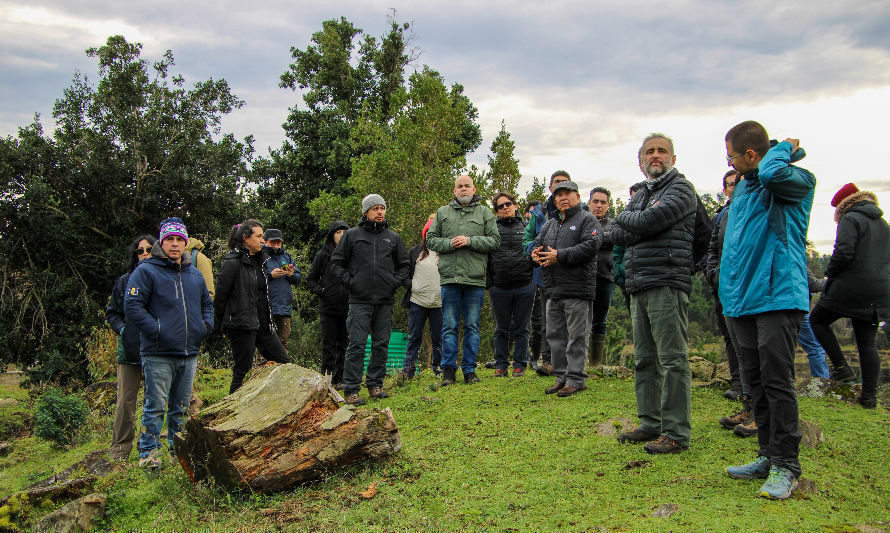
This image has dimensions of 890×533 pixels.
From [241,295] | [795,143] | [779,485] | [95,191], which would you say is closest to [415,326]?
[241,295]

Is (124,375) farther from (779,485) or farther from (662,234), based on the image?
(779,485)

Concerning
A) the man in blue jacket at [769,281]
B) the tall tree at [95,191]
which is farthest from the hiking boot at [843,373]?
the tall tree at [95,191]

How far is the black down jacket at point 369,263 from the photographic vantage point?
7203 mm

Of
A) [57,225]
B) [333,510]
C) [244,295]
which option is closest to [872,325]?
[333,510]

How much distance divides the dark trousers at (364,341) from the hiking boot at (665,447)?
3.55 metres

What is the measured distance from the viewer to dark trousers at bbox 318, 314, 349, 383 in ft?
28.8

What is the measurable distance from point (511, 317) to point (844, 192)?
4.32m

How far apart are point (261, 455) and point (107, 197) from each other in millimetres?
19418

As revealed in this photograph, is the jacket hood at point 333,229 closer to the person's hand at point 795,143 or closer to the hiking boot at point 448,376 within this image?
the hiking boot at point 448,376

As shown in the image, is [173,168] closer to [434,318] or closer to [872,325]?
[434,318]

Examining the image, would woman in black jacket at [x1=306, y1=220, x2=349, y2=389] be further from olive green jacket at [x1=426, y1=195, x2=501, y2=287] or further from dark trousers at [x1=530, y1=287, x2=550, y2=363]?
dark trousers at [x1=530, y1=287, x2=550, y2=363]

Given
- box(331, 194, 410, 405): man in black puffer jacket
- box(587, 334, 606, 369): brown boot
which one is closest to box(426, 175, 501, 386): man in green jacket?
box(331, 194, 410, 405): man in black puffer jacket

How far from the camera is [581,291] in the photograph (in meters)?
6.55

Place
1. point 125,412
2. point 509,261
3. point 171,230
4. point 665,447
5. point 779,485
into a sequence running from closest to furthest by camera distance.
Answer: point 779,485
point 665,447
point 171,230
point 125,412
point 509,261
